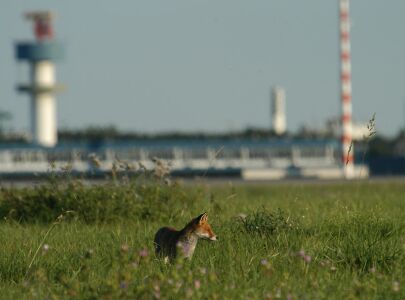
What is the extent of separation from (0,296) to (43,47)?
83248 millimetres

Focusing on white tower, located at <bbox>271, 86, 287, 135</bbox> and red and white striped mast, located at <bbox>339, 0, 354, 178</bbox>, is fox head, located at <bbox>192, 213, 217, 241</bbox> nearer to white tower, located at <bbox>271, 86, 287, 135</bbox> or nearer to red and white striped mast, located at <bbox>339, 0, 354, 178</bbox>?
red and white striped mast, located at <bbox>339, 0, 354, 178</bbox>

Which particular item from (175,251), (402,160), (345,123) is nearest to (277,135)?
(402,160)

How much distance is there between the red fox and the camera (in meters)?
7.62

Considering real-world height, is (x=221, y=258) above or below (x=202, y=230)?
below

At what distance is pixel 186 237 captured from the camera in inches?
303

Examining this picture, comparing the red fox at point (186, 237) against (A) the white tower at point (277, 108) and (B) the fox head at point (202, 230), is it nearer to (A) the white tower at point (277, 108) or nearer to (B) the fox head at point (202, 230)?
(B) the fox head at point (202, 230)

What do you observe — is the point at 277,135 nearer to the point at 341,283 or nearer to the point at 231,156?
the point at 231,156

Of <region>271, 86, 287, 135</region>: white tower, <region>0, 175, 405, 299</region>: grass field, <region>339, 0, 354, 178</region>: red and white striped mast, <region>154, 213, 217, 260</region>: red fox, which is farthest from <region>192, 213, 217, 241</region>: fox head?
<region>271, 86, 287, 135</region>: white tower

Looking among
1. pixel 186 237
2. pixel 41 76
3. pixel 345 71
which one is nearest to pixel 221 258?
pixel 186 237

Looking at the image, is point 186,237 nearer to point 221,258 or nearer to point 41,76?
point 221,258

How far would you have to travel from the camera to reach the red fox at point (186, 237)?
762cm

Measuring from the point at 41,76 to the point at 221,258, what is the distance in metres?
79.9

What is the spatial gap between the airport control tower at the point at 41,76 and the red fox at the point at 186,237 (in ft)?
241

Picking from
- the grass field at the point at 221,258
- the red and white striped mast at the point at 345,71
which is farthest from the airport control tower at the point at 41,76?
the grass field at the point at 221,258
